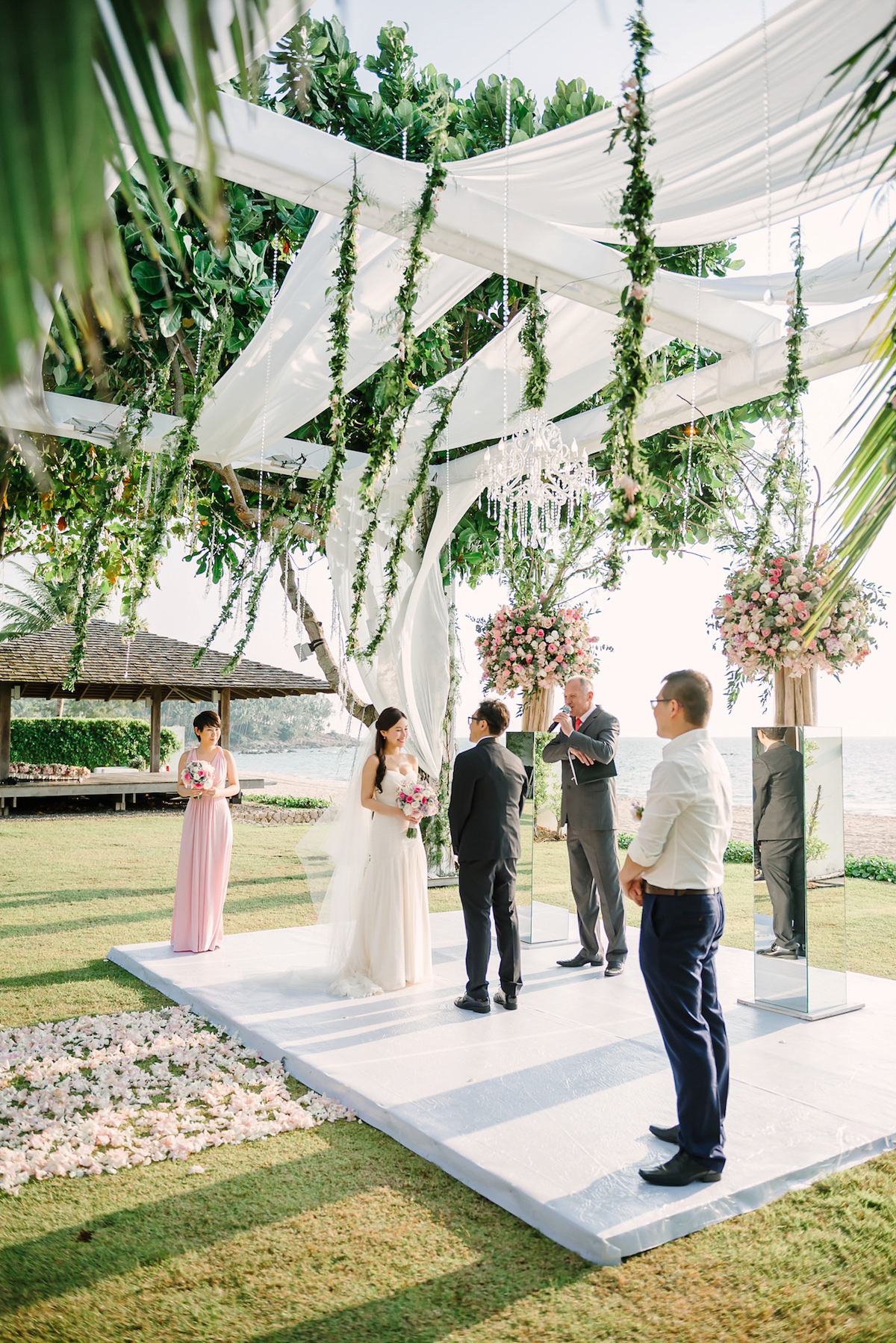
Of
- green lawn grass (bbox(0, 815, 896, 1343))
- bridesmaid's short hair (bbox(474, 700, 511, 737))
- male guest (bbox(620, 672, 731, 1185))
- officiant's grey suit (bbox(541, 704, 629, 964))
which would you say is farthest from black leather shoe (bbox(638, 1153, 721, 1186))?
officiant's grey suit (bbox(541, 704, 629, 964))

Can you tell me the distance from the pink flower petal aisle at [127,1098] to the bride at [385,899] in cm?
113

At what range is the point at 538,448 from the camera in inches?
266

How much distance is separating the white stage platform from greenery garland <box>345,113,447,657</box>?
2265 mm

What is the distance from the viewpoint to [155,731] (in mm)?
22281

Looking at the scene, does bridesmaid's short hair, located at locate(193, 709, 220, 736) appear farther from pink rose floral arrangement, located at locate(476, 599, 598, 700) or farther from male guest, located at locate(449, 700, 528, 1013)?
male guest, located at locate(449, 700, 528, 1013)

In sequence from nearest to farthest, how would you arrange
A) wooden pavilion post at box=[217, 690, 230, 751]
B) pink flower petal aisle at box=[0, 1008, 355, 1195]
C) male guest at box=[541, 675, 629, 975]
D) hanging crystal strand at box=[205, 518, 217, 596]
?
pink flower petal aisle at box=[0, 1008, 355, 1195], male guest at box=[541, 675, 629, 975], hanging crystal strand at box=[205, 518, 217, 596], wooden pavilion post at box=[217, 690, 230, 751]

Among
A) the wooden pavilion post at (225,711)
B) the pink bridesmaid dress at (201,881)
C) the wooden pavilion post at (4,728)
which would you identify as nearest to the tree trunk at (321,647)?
the pink bridesmaid dress at (201,881)

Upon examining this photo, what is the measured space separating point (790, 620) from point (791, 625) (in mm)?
33

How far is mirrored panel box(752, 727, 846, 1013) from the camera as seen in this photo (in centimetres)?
557

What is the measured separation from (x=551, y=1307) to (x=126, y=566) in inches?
401

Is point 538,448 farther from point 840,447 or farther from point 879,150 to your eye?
point 840,447

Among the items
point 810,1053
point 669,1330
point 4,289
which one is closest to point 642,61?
point 4,289

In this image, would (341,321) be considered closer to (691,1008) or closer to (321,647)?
(691,1008)

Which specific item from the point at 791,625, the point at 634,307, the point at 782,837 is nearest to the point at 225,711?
the point at 782,837
